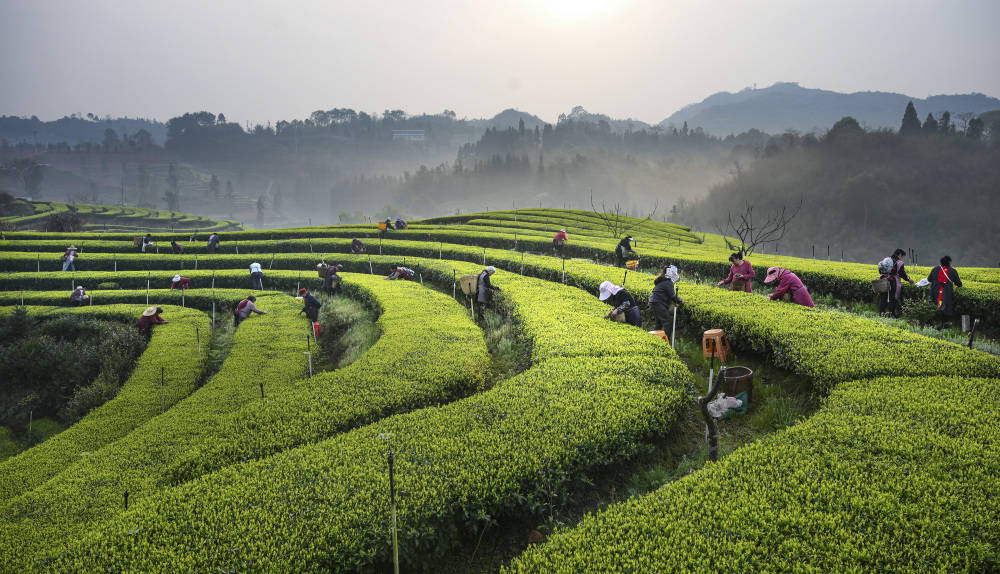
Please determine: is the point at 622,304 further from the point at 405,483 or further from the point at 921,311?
the point at 921,311

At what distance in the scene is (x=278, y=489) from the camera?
5.69m

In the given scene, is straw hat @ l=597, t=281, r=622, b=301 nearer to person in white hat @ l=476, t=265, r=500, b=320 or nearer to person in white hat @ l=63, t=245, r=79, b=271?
person in white hat @ l=476, t=265, r=500, b=320

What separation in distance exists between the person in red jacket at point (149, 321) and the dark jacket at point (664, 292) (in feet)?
54.1

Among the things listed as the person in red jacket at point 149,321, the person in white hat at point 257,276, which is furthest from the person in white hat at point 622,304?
the person in white hat at point 257,276

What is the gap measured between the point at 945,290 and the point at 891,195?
8882cm

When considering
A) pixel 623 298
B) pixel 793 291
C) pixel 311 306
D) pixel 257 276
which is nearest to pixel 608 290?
pixel 623 298

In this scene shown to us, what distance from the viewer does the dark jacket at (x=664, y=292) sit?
441 inches

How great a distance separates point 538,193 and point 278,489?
158 meters

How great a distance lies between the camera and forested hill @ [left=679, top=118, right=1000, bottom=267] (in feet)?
243

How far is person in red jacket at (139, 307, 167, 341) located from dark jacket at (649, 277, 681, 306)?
649 inches

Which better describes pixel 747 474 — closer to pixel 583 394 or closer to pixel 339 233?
pixel 583 394

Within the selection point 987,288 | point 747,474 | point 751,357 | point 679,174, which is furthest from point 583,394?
point 679,174

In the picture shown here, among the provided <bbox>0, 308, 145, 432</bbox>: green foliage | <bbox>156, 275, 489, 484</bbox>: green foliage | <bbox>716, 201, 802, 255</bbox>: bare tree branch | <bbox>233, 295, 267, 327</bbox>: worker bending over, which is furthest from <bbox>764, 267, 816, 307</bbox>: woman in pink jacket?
<bbox>0, 308, 145, 432</bbox>: green foliage

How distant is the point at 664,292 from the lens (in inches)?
444
